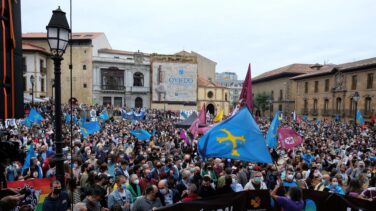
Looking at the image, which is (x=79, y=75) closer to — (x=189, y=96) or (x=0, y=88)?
(x=189, y=96)

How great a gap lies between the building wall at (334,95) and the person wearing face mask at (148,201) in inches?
1353

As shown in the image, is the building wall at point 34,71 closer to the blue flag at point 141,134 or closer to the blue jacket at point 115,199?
the blue flag at point 141,134

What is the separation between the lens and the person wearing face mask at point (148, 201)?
4625 millimetres

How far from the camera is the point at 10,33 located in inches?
227

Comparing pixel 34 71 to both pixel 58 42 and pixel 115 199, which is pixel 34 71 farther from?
pixel 115 199

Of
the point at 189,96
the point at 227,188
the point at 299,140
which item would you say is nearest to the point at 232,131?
the point at 227,188

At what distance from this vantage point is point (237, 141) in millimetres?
5844

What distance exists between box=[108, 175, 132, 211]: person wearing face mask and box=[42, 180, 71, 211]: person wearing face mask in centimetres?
86

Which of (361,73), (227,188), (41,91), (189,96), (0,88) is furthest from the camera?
(189,96)

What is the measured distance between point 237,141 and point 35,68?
138 ft

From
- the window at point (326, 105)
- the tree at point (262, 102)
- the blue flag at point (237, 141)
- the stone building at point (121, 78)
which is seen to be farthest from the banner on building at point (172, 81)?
the blue flag at point (237, 141)

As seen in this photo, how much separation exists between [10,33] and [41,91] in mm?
40517

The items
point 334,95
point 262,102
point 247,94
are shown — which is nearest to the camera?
point 247,94

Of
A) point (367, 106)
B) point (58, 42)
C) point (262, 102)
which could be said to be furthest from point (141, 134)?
point (262, 102)
